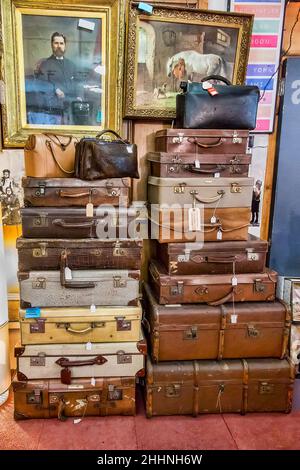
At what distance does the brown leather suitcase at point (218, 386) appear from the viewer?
224 cm

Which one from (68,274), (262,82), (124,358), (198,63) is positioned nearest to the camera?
(68,274)

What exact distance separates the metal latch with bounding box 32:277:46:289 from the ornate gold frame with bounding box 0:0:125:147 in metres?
0.93

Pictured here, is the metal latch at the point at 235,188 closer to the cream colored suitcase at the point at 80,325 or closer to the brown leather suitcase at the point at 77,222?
the brown leather suitcase at the point at 77,222

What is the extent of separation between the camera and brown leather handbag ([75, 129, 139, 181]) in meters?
2.09

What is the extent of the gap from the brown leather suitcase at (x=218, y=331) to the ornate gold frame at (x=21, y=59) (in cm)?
129

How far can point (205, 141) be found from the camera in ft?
7.36

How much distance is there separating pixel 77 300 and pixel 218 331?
33.8 inches

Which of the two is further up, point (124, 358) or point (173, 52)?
point (173, 52)

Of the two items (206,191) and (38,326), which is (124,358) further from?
(206,191)

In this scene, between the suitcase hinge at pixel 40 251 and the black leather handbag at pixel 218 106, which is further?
the black leather handbag at pixel 218 106

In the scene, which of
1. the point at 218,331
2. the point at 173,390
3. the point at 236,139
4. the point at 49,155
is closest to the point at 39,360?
the point at 173,390

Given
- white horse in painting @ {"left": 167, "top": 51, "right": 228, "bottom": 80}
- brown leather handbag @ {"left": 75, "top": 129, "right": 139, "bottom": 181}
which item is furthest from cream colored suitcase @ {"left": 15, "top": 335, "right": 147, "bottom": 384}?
white horse in painting @ {"left": 167, "top": 51, "right": 228, "bottom": 80}

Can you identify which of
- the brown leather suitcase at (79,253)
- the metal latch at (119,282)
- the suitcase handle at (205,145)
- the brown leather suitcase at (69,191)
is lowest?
the metal latch at (119,282)

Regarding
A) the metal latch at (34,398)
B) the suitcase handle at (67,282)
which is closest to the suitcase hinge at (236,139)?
the suitcase handle at (67,282)
